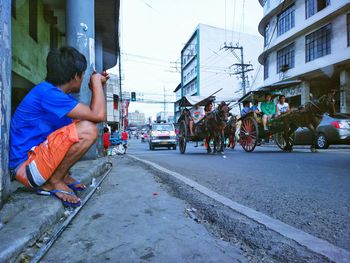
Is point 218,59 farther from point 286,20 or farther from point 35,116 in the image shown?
point 35,116

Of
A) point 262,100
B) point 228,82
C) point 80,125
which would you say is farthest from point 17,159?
point 228,82

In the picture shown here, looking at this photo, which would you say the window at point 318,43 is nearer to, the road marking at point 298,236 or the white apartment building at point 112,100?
the road marking at point 298,236

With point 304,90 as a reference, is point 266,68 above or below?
above

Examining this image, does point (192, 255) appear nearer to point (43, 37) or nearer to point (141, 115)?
point (43, 37)

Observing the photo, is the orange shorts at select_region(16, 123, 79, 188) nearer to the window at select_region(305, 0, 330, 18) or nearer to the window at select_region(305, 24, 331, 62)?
the window at select_region(305, 24, 331, 62)

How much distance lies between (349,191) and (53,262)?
3212mm

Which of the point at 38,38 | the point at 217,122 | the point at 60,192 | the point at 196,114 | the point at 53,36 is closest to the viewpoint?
the point at 60,192

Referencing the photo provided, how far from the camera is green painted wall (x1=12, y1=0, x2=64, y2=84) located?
7297 mm

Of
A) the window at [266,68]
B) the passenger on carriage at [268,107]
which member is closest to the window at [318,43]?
the window at [266,68]

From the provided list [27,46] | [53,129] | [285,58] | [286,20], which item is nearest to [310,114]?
[27,46]

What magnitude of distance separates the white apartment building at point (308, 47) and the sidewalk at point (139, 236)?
14.6m

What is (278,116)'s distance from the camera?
10477 millimetres

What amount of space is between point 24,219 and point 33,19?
8617 mm

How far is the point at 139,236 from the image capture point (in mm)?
2225
